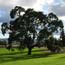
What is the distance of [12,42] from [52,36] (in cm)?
819

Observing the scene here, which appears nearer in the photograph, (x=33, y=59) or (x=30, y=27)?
(x=33, y=59)

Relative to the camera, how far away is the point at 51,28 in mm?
56594

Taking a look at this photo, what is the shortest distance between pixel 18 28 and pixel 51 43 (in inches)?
281

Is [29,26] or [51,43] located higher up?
[29,26]

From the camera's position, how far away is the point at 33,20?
5609 cm

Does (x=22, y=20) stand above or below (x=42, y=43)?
above

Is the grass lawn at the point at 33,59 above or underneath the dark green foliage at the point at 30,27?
underneath

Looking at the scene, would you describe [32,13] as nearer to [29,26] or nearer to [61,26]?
[29,26]

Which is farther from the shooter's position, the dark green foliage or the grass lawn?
the dark green foliage

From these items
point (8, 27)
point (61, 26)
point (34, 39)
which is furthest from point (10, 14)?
point (61, 26)

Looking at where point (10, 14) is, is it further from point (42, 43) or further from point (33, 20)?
point (42, 43)

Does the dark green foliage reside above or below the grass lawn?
above

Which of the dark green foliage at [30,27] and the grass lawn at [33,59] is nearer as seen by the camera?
the grass lawn at [33,59]

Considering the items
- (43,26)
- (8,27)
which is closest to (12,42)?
(8,27)
